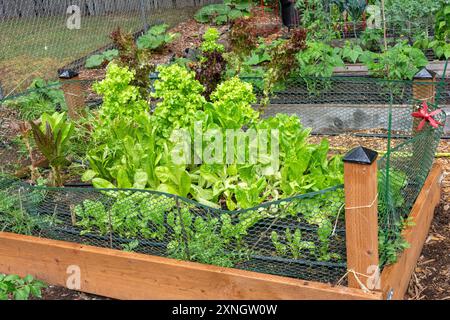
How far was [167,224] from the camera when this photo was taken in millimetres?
3340

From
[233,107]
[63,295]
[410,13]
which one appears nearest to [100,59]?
[410,13]

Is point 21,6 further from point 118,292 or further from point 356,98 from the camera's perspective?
point 118,292

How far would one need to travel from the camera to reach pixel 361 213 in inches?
105

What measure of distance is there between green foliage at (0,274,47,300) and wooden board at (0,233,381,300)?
0.14 m

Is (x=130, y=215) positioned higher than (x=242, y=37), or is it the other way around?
(x=242, y=37)

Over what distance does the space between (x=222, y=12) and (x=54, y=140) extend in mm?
6172

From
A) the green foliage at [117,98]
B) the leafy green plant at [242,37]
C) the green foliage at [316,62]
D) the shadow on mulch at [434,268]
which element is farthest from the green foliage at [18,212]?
the green foliage at [316,62]

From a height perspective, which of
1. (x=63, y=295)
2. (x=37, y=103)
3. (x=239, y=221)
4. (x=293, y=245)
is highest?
(x=37, y=103)

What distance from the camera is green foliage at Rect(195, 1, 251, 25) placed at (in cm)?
940

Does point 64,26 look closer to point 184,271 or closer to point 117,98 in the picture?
point 117,98

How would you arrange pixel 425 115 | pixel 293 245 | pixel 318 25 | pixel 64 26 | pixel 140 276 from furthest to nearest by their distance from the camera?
pixel 64 26 < pixel 318 25 < pixel 425 115 < pixel 140 276 < pixel 293 245

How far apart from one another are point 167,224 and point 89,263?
463 mm
